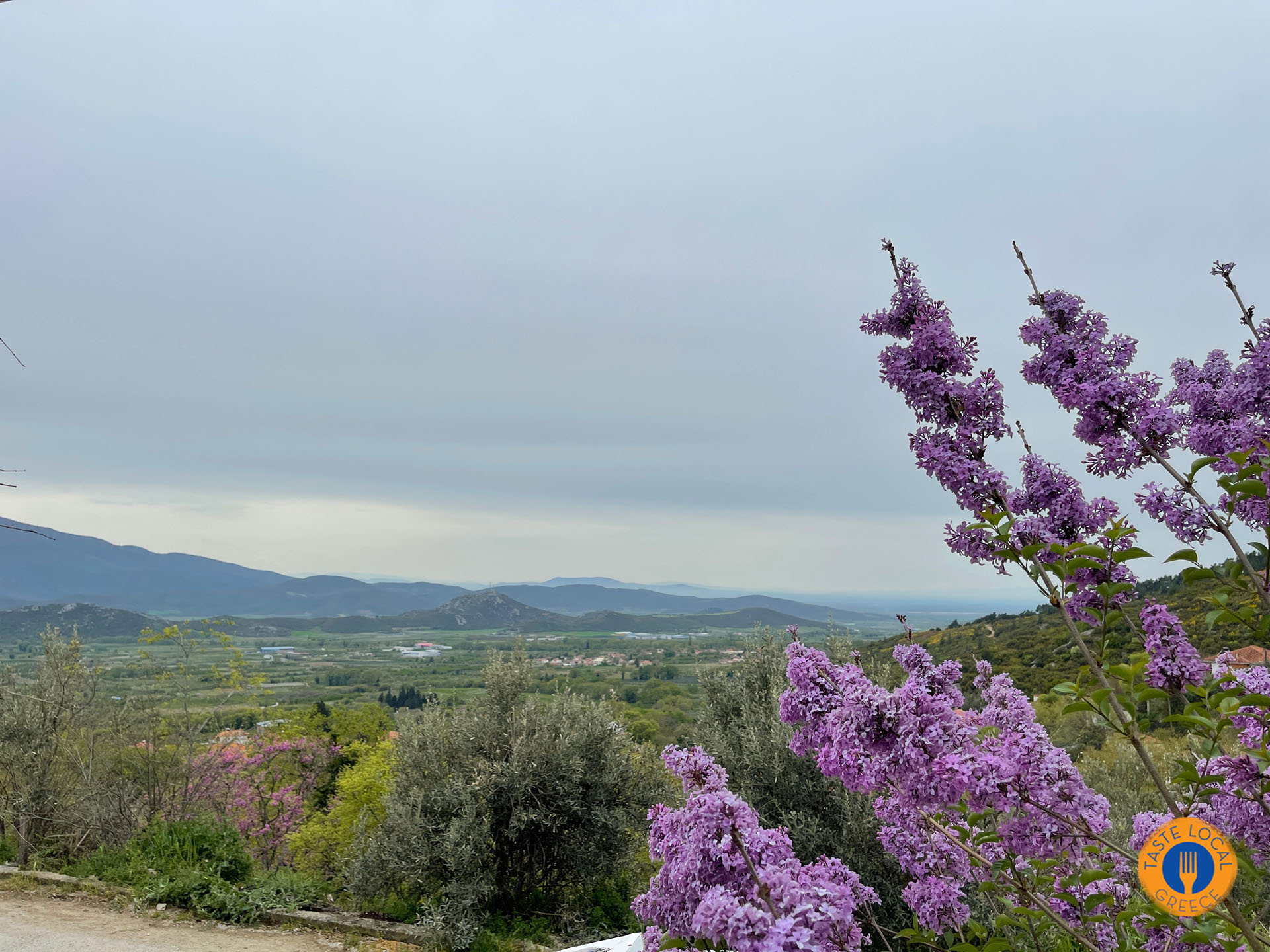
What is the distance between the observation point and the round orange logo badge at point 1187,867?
146cm

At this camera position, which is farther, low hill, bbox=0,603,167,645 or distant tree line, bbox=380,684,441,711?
low hill, bbox=0,603,167,645

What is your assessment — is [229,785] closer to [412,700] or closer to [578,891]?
[578,891]

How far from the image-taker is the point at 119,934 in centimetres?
758

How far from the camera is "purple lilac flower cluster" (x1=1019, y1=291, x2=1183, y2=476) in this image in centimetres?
267

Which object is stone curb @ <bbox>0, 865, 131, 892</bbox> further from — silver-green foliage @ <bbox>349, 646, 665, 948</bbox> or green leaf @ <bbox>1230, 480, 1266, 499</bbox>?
green leaf @ <bbox>1230, 480, 1266, 499</bbox>

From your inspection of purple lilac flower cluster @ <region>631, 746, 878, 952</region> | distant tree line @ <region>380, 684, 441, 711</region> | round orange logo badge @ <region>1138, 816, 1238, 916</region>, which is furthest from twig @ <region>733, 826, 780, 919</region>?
distant tree line @ <region>380, 684, 441, 711</region>

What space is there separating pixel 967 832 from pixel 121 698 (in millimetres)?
16513

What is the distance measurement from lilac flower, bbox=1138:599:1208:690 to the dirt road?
885 centimetres

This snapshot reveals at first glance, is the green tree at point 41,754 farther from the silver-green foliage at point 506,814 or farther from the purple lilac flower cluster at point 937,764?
the purple lilac flower cluster at point 937,764

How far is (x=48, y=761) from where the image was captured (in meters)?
10.7

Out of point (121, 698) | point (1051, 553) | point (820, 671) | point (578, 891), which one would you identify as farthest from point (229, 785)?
point (1051, 553)

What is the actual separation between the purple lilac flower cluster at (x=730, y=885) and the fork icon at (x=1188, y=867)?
0.79m

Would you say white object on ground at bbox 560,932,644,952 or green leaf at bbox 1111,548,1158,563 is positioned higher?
green leaf at bbox 1111,548,1158,563

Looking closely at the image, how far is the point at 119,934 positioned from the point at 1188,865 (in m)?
10.5
